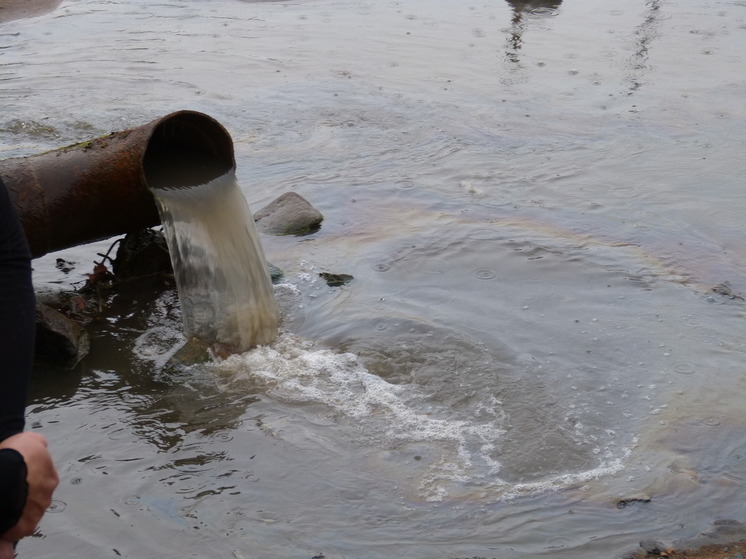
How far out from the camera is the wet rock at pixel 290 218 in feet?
27.3

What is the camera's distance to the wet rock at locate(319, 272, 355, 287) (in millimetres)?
7273

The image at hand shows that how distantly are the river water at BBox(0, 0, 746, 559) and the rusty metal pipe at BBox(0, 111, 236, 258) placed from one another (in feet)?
2.34

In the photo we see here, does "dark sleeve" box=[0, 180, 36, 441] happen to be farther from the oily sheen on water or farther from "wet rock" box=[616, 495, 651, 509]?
the oily sheen on water

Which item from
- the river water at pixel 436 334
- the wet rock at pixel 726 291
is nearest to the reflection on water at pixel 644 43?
the river water at pixel 436 334

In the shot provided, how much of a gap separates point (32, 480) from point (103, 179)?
15.3 ft

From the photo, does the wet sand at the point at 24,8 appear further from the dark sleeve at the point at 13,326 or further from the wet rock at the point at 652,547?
the dark sleeve at the point at 13,326

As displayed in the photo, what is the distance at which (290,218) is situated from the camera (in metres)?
8.37

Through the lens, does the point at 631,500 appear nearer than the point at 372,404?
Yes

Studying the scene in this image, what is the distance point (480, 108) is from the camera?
39.1ft

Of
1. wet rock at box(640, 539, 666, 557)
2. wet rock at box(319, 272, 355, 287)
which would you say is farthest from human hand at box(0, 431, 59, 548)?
wet rock at box(319, 272, 355, 287)

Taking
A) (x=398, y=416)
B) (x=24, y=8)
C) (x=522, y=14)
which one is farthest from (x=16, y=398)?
(x=24, y=8)

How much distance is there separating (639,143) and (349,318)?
17.8 feet

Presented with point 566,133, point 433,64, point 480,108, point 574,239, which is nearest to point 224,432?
point 574,239

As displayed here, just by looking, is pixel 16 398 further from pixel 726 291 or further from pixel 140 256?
pixel 726 291
